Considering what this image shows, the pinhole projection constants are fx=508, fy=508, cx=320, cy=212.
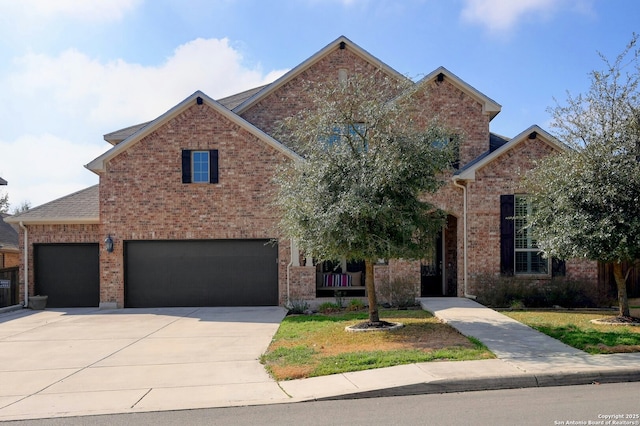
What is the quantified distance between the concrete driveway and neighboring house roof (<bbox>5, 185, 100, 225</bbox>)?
10.7 feet

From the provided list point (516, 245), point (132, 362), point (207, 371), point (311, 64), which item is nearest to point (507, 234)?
point (516, 245)

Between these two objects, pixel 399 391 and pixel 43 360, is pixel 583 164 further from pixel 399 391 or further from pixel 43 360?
pixel 43 360

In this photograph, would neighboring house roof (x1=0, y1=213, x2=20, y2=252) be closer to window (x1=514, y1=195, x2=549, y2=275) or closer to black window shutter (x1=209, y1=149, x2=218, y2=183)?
black window shutter (x1=209, y1=149, x2=218, y2=183)

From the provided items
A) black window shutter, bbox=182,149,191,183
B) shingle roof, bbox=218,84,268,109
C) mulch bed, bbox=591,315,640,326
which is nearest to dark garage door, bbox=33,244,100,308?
black window shutter, bbox=182,149,191,183

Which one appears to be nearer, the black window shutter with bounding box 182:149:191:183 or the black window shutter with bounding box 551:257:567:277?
the black window shutter with bounding box 551:257:567:277

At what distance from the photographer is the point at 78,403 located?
7.15 meters

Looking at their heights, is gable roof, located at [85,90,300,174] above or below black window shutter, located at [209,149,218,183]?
above

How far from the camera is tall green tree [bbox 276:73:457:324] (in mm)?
10469

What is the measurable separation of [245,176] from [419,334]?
8182mm

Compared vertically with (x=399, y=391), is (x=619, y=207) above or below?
above

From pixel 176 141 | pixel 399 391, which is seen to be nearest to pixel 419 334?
pixel 399 391

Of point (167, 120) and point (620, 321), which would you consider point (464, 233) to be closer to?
point (620, 321)

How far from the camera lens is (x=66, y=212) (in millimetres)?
17266

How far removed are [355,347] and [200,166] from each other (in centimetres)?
914
